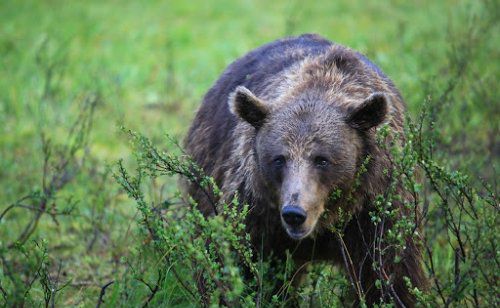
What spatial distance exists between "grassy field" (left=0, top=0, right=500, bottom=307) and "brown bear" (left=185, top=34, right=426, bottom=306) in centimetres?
42

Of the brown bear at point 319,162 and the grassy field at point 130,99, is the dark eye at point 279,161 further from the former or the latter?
the grassy field at point 130,99

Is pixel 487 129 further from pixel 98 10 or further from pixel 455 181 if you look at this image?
pixel 98 10

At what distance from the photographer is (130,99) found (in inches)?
435

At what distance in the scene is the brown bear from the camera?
4.23 metres

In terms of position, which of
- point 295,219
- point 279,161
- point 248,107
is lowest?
point 295,219

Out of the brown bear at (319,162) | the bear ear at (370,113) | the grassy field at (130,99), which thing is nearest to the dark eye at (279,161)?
the brown bear at (319,162)

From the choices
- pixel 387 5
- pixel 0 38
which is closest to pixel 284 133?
pixel 0 38

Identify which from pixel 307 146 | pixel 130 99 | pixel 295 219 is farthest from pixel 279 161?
pixel 130 99

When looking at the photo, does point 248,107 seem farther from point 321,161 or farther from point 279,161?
point 321,161

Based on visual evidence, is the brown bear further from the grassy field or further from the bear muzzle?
the grassy field

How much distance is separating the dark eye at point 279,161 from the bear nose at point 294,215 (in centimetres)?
36

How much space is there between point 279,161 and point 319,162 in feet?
0.75

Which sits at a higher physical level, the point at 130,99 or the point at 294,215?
the point at 130,99

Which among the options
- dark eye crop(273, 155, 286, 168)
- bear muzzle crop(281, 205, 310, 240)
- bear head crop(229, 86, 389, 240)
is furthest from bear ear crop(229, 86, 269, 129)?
bear muzzle crop(281, 205, 310, 240)
